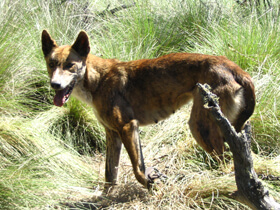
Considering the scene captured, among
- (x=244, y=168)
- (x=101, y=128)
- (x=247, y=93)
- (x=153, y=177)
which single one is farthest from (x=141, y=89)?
(x=244, y=168)

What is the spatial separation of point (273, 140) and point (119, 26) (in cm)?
364

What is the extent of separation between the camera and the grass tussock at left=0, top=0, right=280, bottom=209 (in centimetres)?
368

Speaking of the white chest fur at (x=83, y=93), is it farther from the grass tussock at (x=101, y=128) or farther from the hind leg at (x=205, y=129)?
the hind leg at (x=205, y=129)

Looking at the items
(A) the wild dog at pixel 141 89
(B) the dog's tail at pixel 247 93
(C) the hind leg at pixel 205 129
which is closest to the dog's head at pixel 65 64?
(A) the wild dog at pixel 141 89

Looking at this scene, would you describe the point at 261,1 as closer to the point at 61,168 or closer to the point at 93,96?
the point at 93,96

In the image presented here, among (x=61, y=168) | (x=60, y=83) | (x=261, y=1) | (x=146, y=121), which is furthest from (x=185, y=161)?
(x=261, y=1)

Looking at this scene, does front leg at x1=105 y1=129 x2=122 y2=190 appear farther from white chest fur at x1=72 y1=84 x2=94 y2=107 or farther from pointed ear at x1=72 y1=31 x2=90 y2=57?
pointed ear at x1=72 y1=31 x2=90 y2=57

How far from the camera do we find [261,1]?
7172 millimetres

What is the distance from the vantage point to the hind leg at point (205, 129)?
3.58 metres

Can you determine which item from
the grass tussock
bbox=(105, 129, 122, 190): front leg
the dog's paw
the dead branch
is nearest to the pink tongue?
the grass tussock

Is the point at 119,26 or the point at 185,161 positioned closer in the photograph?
the point at 185,161

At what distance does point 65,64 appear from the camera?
4.04 metres

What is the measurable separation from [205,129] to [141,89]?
905mm

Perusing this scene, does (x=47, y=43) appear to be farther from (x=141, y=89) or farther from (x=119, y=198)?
Result: (x=119, y=198)
